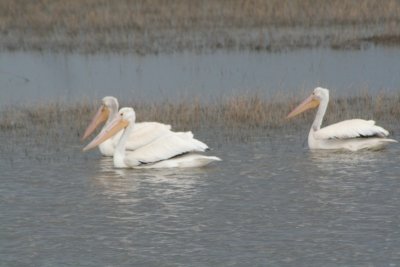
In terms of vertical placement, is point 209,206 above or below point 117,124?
below

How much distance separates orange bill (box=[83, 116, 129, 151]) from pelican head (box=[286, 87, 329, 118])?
6.85 ft

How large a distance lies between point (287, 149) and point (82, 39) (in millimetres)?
10981

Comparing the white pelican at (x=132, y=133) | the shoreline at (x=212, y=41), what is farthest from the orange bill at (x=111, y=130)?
the shoreline at (x=212, y=41)

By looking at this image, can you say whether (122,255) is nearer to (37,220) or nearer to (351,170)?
(37,220)

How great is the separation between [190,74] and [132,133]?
652cm

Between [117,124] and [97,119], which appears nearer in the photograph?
[117,124]

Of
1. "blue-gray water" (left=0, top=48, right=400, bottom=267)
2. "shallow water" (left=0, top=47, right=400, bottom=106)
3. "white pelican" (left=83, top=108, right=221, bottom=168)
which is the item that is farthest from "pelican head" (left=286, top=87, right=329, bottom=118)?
"white pelican" (left=83, top=108, right=221, bottom=168)

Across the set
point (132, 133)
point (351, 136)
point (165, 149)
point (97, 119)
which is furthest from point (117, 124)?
point (351, 136)

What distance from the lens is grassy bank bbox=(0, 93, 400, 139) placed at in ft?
41.7

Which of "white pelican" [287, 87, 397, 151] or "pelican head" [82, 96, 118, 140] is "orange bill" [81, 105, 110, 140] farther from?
"white pelican" [287, 87, 397, 151]

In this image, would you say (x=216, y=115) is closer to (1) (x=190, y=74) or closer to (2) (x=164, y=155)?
(2) (x=164, y=155)

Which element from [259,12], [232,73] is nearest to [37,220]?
[232,73]

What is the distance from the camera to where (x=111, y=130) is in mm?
11141

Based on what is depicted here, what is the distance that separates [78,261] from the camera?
23.2 feet
